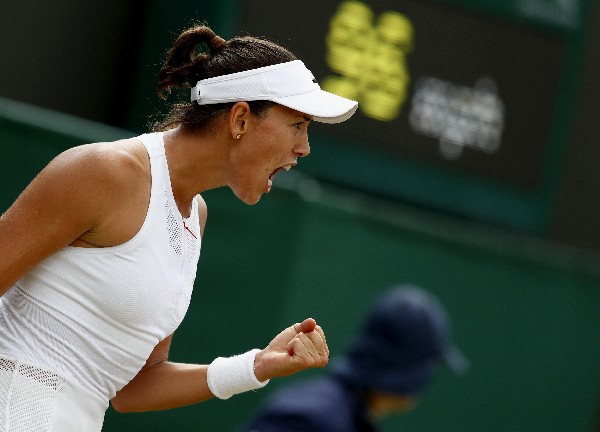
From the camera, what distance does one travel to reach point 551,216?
668 cm

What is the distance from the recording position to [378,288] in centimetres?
541

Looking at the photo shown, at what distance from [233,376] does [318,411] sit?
418mm

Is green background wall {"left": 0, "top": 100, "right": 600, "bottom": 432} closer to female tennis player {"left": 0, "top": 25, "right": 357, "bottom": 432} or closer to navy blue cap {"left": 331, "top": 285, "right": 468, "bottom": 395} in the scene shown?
navy blue cap {"left": 331, "top": 285, "right": 468, "bottom": 395}

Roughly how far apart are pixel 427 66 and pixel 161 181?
11.0 feet

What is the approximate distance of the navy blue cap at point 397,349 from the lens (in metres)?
3.39

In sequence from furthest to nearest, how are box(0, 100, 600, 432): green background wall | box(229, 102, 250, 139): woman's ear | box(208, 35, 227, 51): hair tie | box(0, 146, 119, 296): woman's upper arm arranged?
box(0, 100, 600, 432): green background wall, box(208, 35, 227, 51): hair tie, box(229, 102, 250, 139): woman's ear, box(0, 146, 119, 296): woman's upper arm

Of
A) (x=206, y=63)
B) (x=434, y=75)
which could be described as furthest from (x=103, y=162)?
(x=434, y=75)

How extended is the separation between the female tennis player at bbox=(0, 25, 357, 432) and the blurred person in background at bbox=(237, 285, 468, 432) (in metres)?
0.36

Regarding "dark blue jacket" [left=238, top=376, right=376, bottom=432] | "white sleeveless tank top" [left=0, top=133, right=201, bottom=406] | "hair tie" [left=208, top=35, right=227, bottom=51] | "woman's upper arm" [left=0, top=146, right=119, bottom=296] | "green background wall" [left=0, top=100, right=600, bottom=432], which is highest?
"hair tie" [left=208, top=35, right=227, bottom=51]

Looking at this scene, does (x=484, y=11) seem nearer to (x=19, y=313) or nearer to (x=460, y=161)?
(x=460, y=161)

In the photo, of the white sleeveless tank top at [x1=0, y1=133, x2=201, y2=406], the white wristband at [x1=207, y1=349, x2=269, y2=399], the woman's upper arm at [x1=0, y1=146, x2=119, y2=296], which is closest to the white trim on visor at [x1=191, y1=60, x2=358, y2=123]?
the white sleeveless tank top at [x1=0, y1=133, x2=201, y2=406]

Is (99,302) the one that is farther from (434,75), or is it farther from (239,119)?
(434,75)

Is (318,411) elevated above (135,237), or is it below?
below

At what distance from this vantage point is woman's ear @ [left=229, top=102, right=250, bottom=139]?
270cm
